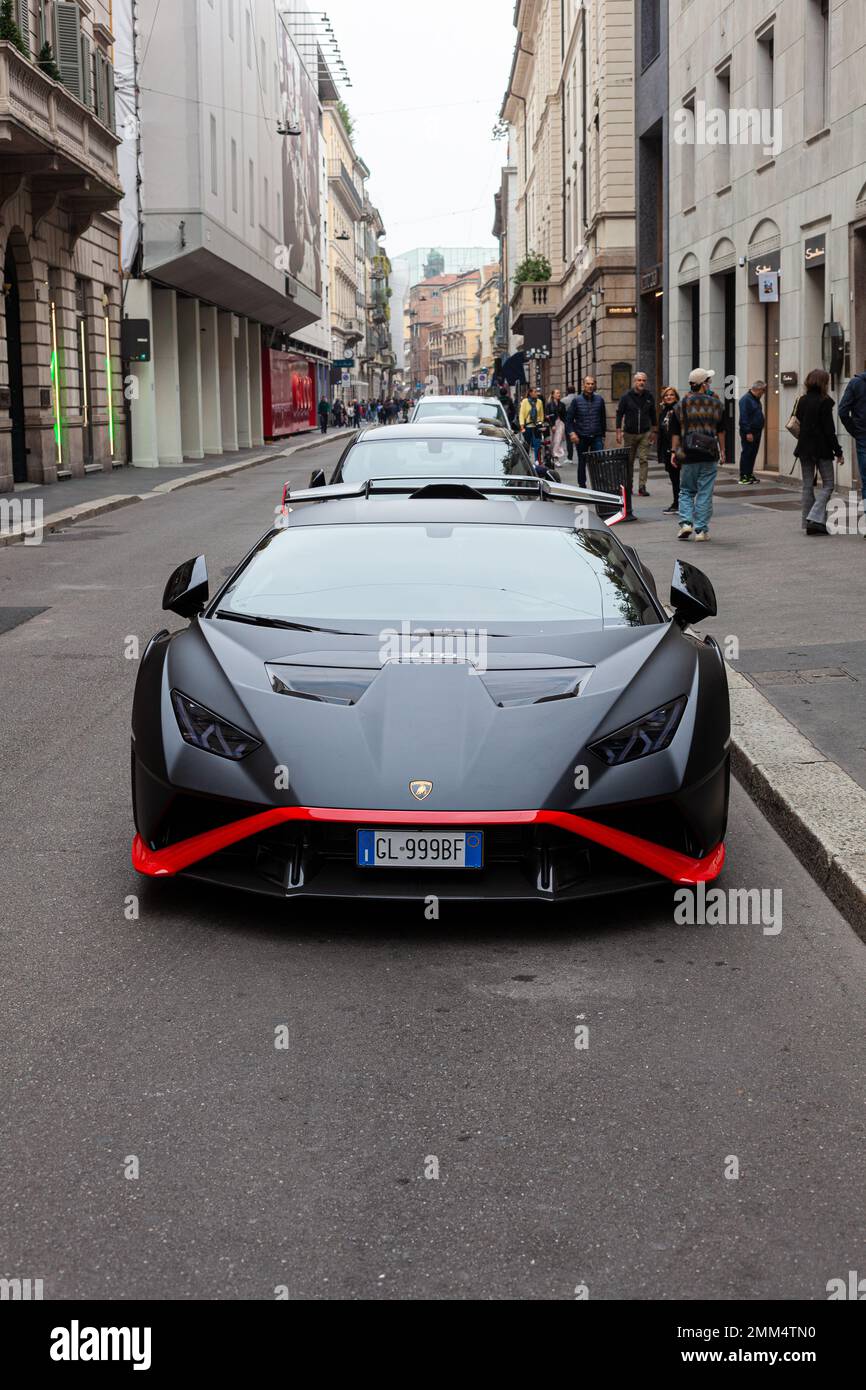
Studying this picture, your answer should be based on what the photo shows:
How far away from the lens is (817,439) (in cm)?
1647

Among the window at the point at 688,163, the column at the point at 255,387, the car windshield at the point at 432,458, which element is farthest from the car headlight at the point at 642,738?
the column at the point at 255,387

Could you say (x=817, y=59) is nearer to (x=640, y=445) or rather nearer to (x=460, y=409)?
(x=640, y=445)

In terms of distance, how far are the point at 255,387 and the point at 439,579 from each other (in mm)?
57795

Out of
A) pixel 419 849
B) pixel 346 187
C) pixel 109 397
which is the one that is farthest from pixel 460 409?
pixel 346 187

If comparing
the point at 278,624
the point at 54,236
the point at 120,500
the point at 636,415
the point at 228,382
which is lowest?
the point at 278,624

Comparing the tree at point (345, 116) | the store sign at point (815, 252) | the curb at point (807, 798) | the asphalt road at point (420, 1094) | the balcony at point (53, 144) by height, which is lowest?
the asphalt road at point (420, 1094)

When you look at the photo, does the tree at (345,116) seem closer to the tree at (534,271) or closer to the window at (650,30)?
the tree at (534,271)

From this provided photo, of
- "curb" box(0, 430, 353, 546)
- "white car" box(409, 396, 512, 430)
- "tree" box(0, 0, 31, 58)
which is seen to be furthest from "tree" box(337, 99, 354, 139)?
"white car" box(409, 396, 512, 430)

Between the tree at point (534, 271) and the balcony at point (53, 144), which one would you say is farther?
Answer: the tree at point (534, 271)

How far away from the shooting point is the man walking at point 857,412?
52.5 ft

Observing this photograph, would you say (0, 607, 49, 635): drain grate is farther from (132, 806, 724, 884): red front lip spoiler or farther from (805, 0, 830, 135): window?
(805, 0, 830, 135): window

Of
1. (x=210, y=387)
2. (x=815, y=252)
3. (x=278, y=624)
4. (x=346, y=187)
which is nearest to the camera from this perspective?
(x=278, y=624)

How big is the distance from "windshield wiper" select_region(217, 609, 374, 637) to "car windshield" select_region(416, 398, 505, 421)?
13279 millimetres

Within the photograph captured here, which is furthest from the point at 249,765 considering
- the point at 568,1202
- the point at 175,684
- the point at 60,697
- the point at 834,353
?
the point at 834,353
